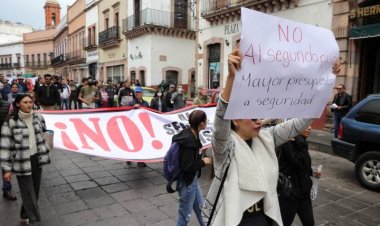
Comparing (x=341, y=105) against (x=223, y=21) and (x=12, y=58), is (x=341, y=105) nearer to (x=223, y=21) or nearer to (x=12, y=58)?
(x=223, y=21)

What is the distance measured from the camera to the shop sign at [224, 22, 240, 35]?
15617 millimetres

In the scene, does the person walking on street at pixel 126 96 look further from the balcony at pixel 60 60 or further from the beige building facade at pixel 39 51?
the beige building facade at pixel 39 51

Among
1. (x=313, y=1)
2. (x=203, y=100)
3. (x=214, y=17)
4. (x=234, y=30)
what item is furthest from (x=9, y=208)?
(x=214, y=17)

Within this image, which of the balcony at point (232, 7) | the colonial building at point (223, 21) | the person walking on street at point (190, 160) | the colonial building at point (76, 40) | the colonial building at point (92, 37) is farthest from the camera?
the colonial building at point (76, 40)

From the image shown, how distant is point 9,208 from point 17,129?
155 cm

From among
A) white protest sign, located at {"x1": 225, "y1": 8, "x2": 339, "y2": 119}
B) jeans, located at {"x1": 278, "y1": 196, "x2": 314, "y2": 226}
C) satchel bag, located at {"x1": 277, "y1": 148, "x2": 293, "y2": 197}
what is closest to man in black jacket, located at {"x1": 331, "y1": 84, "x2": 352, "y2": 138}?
jeans, located at {"x1": 278, "y1": 196, "x2": 314, "y2": 226}

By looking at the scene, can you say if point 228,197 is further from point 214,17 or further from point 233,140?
point 214,17

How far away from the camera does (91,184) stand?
5902mm

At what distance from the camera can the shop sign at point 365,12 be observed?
32.5 ft

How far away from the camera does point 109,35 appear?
30.5m

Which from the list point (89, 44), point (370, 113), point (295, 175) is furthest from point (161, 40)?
point (295, 175)

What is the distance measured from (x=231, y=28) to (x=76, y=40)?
102 ft

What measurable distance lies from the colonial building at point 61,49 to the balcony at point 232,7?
3454cm

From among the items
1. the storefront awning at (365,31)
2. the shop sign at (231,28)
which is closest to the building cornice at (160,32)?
the shop sign at (231,28)
